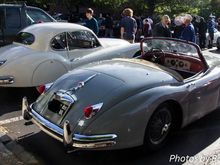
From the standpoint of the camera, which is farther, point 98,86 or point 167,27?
point 167,27

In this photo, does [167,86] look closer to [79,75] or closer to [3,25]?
[79,75]

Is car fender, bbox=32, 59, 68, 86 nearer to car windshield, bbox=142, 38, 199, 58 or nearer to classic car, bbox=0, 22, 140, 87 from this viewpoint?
classic car, bbox=0, 22, 140, 87

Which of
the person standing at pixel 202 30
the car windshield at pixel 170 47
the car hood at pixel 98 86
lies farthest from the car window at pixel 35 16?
the person standing at pixel 202 30

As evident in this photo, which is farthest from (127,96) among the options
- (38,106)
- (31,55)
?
→ (31,55)

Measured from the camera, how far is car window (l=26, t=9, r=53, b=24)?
9.76 metres

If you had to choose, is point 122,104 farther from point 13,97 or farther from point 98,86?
point 13,97

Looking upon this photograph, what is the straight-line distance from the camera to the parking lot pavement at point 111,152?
14.1ft

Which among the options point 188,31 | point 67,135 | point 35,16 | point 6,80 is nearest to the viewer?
point 67,135

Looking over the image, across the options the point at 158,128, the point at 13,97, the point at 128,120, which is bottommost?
the point at 13,97

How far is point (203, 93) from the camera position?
4992 millimetres

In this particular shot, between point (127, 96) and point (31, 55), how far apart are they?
3.12 m

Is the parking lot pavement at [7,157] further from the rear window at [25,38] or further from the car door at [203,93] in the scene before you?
the rear window at [25,38]

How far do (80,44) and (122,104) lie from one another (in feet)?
11.6

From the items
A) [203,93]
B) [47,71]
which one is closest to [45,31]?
[47,71]
